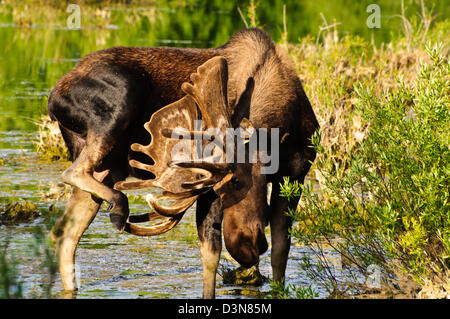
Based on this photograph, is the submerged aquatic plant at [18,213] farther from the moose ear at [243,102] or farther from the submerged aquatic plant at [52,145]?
the moose ear at [243,102]

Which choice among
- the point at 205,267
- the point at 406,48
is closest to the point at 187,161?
the point at 205,267

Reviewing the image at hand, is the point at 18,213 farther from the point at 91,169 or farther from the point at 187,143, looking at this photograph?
the point at 187,143

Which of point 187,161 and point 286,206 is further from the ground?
point 187,161

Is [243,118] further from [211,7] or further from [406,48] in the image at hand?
[211,7]

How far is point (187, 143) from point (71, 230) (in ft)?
4.93

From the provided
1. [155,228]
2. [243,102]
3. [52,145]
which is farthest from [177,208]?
[52,145]

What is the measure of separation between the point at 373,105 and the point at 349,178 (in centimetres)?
66

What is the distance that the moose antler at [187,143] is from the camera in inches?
241

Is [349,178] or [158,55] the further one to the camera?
[158,55]

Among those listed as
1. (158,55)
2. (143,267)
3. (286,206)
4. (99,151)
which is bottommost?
(143,267)

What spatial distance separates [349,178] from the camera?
6.62 m

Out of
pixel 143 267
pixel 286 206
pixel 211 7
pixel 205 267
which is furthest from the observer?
pixel 211 7

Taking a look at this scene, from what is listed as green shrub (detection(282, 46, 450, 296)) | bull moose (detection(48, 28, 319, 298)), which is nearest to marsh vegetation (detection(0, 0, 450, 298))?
green shrub (detection(282, 46, 450, 296))

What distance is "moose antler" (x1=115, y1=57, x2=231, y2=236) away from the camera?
20.1 feet
